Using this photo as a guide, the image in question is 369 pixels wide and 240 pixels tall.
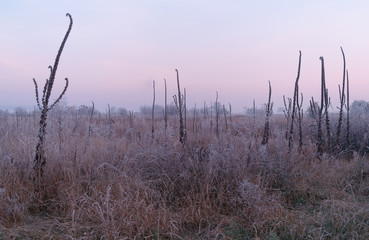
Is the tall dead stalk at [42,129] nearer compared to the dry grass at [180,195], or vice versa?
the dry grass at [180,195]

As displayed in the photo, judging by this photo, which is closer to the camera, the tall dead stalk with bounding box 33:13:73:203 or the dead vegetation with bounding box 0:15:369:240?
the dead vegetation with bounding box 0:15:369:240

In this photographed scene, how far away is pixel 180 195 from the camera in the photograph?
15.7ft

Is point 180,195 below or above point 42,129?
below

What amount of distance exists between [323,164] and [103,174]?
4411 mm

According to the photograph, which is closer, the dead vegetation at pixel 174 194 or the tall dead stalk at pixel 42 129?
the dead vegetation at pixel 174 194

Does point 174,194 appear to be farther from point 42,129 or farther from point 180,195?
point 42,129

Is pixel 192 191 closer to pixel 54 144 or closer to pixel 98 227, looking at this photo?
pixel 98 227

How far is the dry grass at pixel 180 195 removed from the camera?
3.82 metres

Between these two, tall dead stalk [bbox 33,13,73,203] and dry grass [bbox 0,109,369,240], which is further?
tall dead stalk [bbox 33,13,73,203]

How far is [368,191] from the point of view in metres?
5.44

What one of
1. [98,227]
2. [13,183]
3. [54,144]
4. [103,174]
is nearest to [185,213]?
[98,227]

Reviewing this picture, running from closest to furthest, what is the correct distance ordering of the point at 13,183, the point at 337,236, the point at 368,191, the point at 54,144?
1. the point at 337,236
2. the point at 13,183
3. the point at 368,191
4. the point at 54,144

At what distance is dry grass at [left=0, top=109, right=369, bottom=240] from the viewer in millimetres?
3822

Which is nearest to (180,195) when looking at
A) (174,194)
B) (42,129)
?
(174,194)
